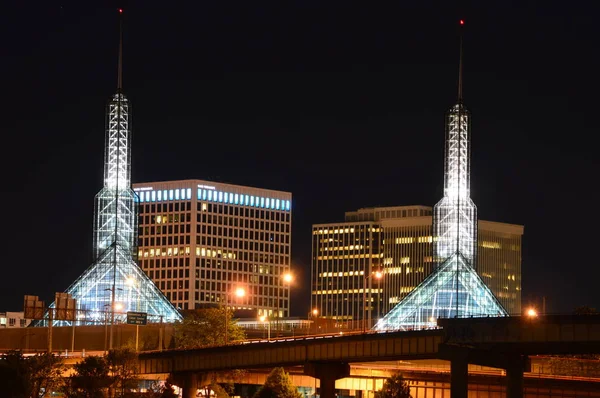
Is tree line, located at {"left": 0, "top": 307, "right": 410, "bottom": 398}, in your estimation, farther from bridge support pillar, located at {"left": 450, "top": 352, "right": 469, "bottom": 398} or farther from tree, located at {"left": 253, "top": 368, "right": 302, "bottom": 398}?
bridge support pillar, located at {"left": 450, "top": 352, "right": 469, "bottom": 398}

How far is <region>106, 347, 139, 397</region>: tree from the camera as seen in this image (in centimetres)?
16175

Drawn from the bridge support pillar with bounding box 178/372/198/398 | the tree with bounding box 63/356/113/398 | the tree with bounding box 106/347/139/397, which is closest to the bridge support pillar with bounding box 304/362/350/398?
the bridge support pillar with bounding box 178/372/198/398

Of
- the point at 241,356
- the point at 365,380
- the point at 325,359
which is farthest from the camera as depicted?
the point at 365,380

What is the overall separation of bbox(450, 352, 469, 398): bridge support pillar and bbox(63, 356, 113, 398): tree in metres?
40.8

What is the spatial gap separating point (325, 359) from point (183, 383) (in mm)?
25375

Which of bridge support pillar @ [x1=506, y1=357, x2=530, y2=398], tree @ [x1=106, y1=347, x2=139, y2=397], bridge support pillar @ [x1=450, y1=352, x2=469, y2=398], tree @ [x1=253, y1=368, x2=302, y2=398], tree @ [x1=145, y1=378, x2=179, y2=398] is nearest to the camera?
bridge support pillar @ [x1=450, y1=352, x2=469, y2=398]

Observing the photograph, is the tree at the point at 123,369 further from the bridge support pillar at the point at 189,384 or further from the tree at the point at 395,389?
the tree at the point at 395,389

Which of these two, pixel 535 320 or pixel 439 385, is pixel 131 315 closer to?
pixel 439 385

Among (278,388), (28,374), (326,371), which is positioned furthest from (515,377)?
(28,374)

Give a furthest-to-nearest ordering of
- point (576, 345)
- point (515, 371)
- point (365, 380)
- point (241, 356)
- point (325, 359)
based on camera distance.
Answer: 1. point (365, 380)
2. point (241, 356)
3. point (325, 359)
4. point (515, 371)
5. point (576, 345)

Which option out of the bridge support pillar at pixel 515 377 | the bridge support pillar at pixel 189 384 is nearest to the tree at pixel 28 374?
the bridge support pillar at pixel 189 384

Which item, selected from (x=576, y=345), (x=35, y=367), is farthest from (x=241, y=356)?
(x=576, y=345)

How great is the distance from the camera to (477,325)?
135m

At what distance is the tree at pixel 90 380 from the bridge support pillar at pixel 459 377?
40758 mm
